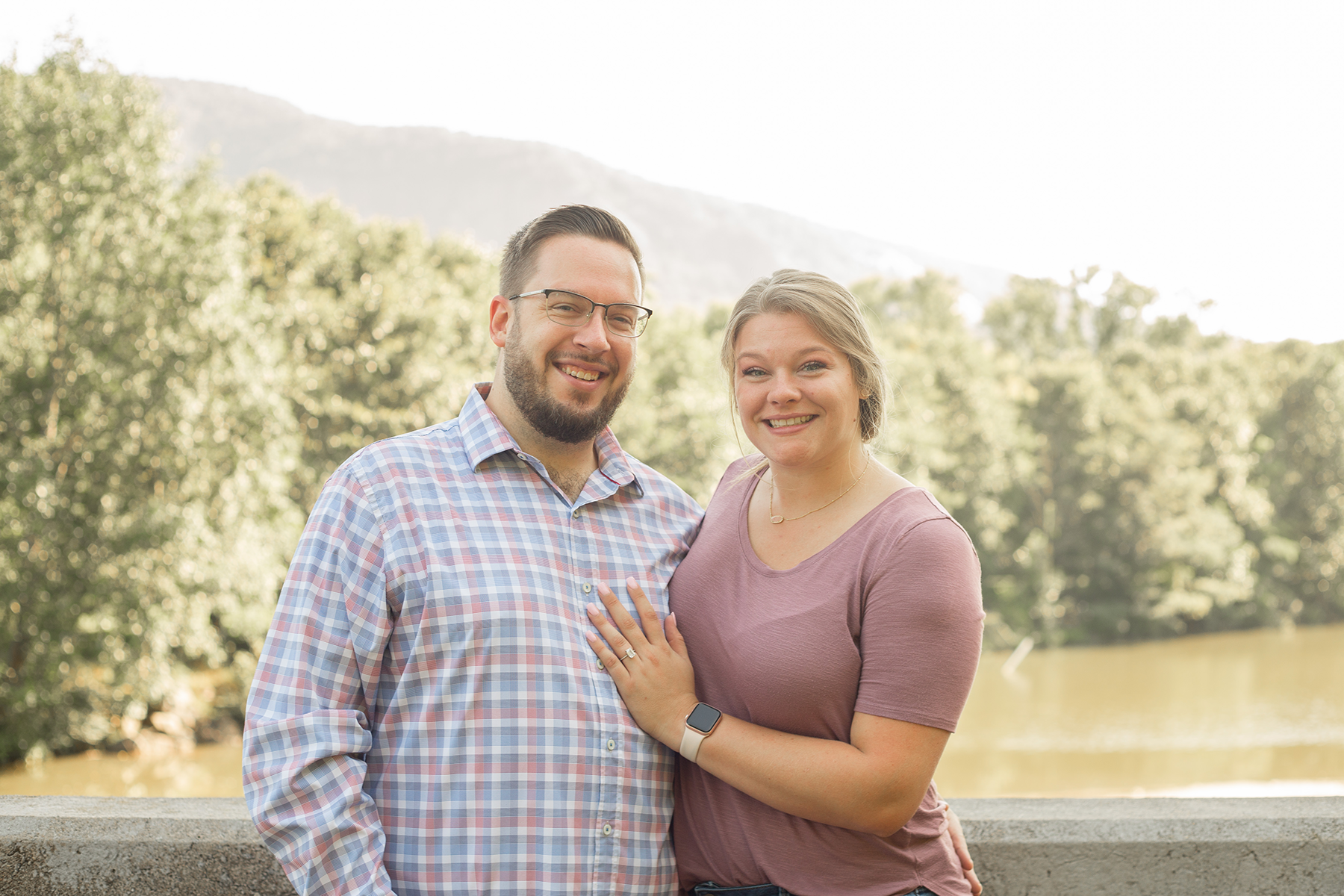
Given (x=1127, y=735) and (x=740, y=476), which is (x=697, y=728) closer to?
(x=740, y=476)

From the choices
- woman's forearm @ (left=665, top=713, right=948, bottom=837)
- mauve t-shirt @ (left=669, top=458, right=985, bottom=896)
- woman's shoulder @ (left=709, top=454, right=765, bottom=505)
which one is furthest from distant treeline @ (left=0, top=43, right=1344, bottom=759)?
woman's forearm @ (left=665, top=713, right=948, bottom=837)

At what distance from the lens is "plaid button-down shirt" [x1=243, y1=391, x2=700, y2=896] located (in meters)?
1.86

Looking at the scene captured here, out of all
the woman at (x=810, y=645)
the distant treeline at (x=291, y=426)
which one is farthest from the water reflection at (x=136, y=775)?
the woman at (x=810, y=645)

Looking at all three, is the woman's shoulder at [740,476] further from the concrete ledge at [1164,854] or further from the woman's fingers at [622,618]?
the concrete ledge at [1164,854]

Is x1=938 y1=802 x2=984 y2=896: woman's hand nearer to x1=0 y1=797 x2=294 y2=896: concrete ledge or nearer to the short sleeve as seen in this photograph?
the short sleeve

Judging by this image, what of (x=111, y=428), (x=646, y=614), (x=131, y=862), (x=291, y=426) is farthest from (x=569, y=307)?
(x=291, y=426)

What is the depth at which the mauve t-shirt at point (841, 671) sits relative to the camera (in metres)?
1.93

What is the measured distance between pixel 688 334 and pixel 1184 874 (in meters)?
25.7

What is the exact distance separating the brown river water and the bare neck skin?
44.2 feet

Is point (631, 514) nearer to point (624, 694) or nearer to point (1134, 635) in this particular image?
point (624, 694)

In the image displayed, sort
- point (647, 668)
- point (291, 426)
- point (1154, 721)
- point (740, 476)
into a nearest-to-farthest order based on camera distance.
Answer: point (647, 668) → point (740, 476) → point (291, 426) → point (1154, 721)

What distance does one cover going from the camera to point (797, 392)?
7.22 ft

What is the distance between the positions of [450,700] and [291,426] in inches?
666

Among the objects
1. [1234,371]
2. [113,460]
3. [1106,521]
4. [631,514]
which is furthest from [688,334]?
[631,514]
